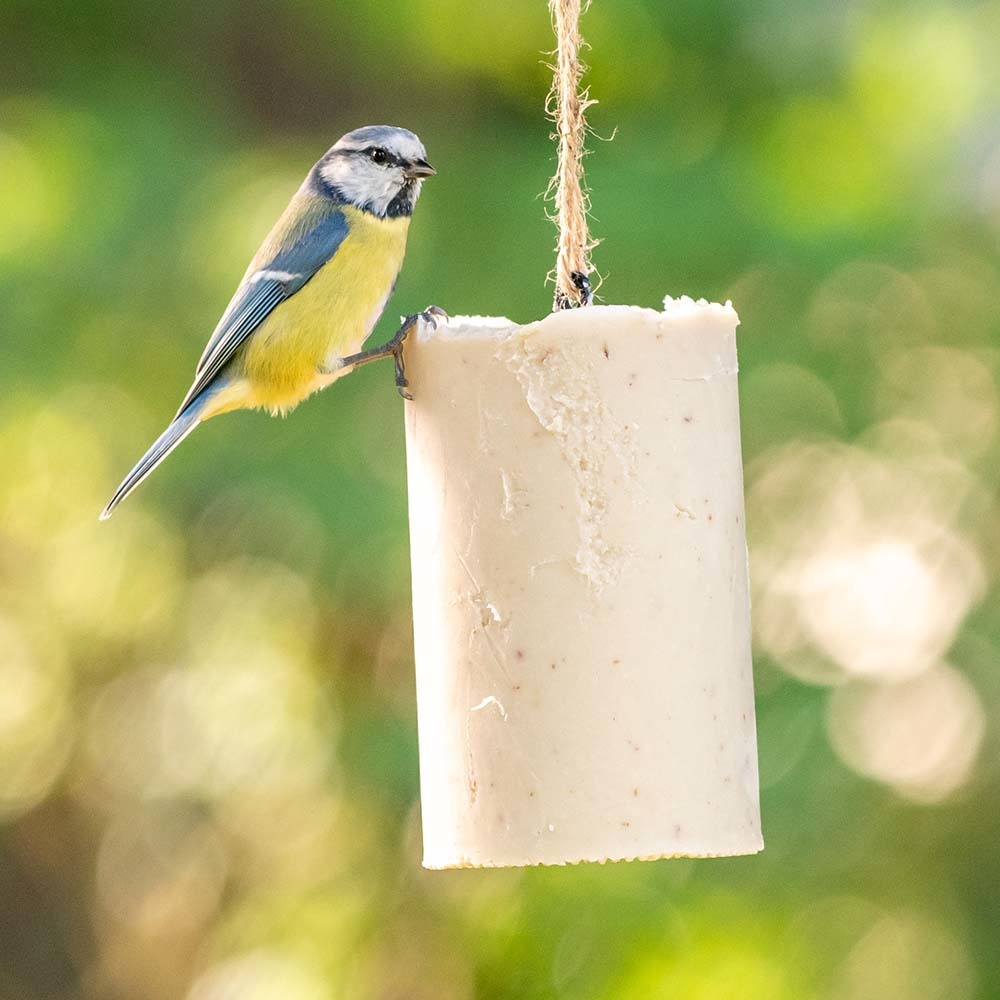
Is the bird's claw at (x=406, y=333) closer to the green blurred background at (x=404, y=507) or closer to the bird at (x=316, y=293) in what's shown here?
the bird at (x=316, y=293)

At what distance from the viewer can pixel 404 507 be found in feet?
11.5

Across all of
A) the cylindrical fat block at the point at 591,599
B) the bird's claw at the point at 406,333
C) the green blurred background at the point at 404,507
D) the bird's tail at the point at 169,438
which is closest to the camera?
the cylindrical fat block at the point at 591,599

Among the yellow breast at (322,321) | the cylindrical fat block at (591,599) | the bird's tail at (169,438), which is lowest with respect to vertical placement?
the cylindrical fat block at (591,599)

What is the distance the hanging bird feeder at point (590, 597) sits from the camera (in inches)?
62.9

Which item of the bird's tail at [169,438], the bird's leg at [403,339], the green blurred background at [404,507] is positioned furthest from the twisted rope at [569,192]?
the green blurred background at [404,507]

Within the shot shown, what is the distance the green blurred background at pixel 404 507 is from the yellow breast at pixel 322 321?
1257mm

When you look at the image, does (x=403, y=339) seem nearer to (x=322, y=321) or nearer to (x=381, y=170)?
(x=322, y=321)

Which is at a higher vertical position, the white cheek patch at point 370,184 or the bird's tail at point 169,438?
the white cheek patch at point 370,184

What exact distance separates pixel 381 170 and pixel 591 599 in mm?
816

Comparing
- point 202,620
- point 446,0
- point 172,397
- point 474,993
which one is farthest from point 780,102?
point 474,993

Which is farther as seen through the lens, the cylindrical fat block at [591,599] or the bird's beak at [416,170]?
the bird's beak at [416,170]

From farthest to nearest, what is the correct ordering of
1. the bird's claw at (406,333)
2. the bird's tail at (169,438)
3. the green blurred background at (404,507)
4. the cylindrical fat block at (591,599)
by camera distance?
1. the green blurred background at (404,507)
2. the bird's tail at (169,438)
3. the bird's claw at (406,333)
4. the cylindrical fat block at (591,599)

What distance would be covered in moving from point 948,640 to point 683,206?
1100 mm

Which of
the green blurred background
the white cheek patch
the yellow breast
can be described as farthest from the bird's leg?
the green blurred background
